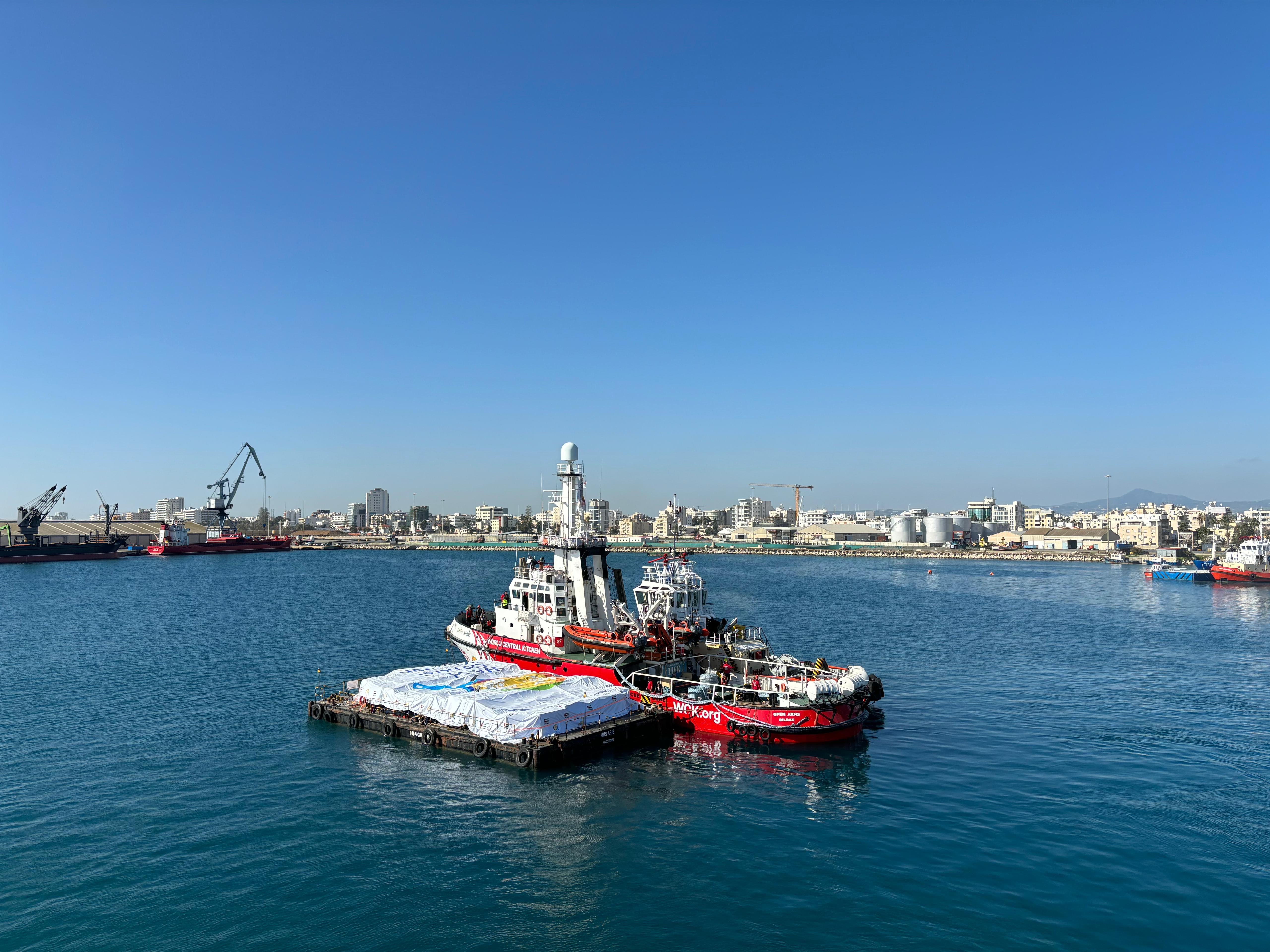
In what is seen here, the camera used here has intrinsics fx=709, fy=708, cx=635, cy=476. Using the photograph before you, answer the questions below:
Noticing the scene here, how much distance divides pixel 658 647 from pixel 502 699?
12.2m

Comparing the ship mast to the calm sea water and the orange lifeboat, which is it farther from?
the calm sea water

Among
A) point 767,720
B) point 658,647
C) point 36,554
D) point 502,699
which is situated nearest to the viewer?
point 502,699

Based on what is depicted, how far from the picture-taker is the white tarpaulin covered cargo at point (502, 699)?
37.1 meters

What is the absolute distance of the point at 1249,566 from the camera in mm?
145375

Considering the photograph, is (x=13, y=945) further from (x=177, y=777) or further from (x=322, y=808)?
(x=177, y=777)

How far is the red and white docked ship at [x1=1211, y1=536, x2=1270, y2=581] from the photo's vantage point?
14262 cm

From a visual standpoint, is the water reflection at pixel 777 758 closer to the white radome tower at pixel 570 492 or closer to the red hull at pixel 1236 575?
the white radome tower at pixel 570 492

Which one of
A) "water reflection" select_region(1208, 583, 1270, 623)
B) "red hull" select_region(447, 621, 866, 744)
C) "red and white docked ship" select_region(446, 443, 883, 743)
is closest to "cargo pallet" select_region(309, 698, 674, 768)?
"red hull" select_region(447, 621, 866, 744)

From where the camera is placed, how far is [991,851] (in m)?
26.7

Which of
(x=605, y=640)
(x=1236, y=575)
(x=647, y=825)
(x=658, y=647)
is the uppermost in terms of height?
(x=605, y=640)

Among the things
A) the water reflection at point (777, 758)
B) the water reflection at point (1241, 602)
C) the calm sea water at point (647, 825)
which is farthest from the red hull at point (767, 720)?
the water reflection at point (1241, 602)

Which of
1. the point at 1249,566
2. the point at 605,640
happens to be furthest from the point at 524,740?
the point at 1249,566

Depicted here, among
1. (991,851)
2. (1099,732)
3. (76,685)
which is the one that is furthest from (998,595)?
(76,685)

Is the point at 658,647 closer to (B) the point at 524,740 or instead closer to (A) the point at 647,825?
(B) the point at 524,740
